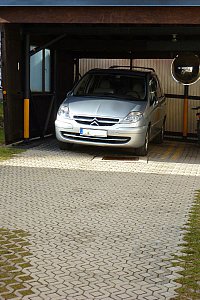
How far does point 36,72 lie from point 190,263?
10300 millimetres

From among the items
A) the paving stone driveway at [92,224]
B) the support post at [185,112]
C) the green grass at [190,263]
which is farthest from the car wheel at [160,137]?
the green grass at [190,263]

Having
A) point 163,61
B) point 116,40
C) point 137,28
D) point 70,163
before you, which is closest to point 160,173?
point 70,163

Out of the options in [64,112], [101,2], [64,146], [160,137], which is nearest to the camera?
[101,2]

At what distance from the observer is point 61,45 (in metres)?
15.7

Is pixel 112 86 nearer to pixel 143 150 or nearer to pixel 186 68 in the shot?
pixel 143 150

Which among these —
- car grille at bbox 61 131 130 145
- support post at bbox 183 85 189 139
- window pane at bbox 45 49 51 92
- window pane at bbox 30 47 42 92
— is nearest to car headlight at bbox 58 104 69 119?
car grille at bbox 61 131 130 145

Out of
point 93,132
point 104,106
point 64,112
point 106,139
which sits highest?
point 104,106

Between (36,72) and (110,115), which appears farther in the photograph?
(36,72)

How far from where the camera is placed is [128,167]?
11.3m

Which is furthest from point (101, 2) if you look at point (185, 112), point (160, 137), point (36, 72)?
point (185, 112)

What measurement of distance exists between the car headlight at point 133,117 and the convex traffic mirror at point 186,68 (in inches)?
193

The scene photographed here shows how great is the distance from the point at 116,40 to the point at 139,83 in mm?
2626

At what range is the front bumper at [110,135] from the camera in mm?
11977

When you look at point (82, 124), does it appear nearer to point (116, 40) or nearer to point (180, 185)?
point (180, 185)
